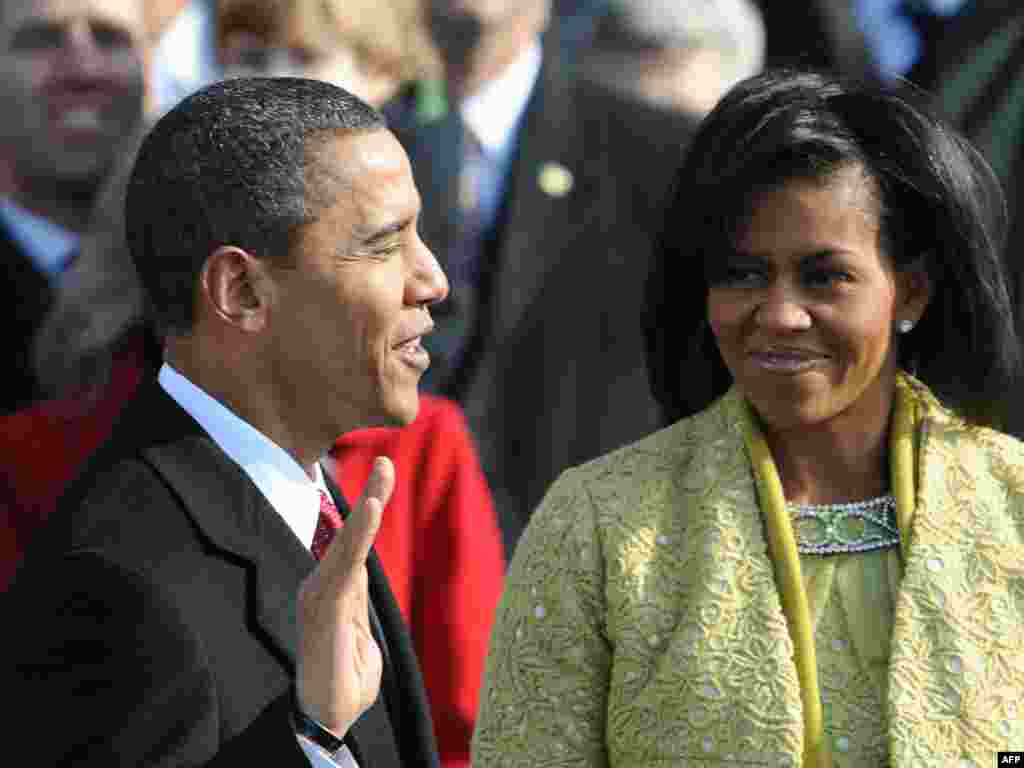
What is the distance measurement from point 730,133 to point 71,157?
2877 mm

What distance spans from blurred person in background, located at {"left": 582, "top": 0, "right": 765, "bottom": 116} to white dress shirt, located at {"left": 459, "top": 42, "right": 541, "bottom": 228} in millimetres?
483

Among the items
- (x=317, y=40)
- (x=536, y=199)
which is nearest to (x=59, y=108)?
(x=317, y=40)

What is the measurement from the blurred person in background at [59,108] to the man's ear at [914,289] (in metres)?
2.88

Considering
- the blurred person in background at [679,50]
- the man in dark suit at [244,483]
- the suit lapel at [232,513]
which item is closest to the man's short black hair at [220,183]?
the man in dark suit at [244,483]

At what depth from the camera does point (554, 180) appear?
5574 mm

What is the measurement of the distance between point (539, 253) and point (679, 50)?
1083mm

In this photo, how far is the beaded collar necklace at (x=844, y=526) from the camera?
3266mm

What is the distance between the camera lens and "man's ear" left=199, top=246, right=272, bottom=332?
277 cm

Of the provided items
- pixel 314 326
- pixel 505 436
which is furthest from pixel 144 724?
pixel 505 436

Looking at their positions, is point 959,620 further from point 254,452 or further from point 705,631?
point 254,452

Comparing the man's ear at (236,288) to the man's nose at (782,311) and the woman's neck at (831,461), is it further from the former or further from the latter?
the woman's neck at (831,461)

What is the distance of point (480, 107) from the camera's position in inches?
229

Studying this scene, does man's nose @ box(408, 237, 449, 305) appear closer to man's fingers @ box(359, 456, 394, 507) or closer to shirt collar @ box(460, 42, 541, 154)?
man's fingers @ box(359, 456, 394, 507)

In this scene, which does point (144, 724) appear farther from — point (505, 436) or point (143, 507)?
point (505, 436)
